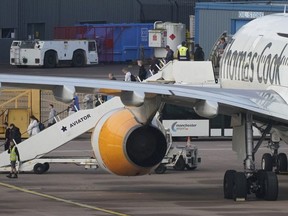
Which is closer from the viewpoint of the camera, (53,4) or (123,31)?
(123,31)

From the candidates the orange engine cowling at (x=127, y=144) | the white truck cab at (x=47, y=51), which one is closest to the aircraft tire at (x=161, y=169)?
the orange engine cowling at (x=127, y=144)

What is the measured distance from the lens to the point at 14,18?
9312 cm

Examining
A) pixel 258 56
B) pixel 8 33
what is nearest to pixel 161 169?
pixel 258 56

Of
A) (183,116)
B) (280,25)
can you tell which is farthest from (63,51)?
(280,25)

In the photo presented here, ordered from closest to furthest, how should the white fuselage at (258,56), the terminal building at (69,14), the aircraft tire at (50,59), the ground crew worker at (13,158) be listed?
the white fuselage at (258,56)
the ground crew worker at (13,158)
the aircraft tire at (50,59)
the terminal building at (69,14)

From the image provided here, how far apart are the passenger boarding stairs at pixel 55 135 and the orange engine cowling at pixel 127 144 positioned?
245 inches

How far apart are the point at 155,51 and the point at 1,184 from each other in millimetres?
52215

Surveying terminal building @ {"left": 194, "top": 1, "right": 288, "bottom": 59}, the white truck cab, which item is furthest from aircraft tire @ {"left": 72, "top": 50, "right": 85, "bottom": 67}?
terminal building @ {"left": 194, "top": 1, "right": 288, "bottom": 59}

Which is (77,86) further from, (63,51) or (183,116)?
(63,51)

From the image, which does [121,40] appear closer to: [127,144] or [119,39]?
[119,39]

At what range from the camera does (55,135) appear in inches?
1353

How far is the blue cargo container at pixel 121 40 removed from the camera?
8625cm

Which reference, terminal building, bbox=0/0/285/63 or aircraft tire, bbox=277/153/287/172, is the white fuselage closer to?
aircraft tire, bbox=277/153/287/172

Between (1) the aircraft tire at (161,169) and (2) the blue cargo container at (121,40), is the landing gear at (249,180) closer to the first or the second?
(1) the aircraft tire at (161,169)
